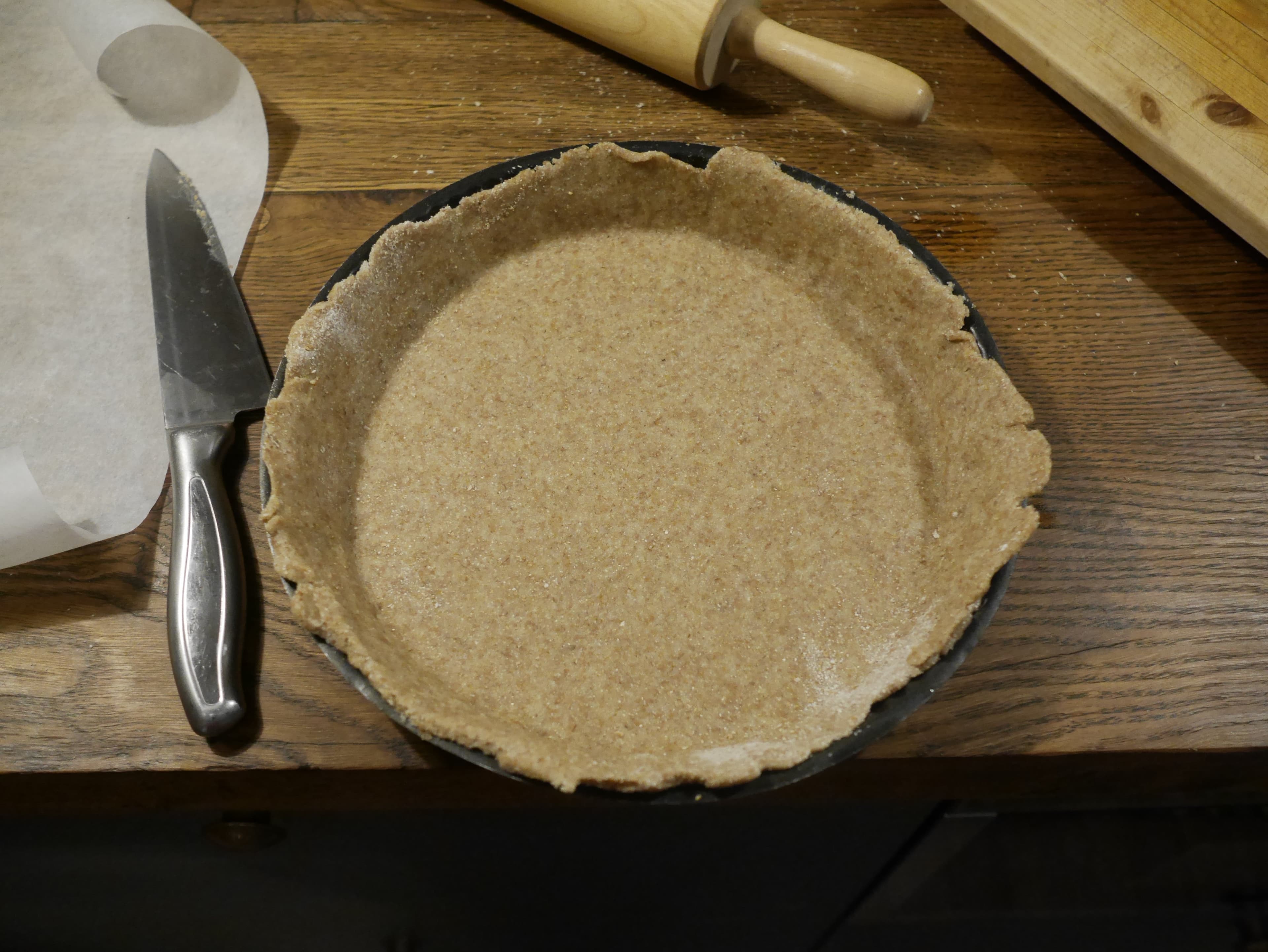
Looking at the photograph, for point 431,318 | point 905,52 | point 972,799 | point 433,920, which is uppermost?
point 905,52

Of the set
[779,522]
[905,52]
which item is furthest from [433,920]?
[905,52]

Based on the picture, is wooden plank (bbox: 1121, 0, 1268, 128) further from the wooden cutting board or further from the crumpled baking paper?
the crumpled baking paper

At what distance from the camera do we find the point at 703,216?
0.86m

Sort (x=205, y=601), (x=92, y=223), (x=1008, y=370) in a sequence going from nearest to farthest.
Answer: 1. (x=205, y=601)
2. (x=1008, y=370)
3. (x=92, y=223)

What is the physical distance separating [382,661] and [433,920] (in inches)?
27.3

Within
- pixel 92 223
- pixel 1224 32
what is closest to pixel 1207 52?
pixel 1224 32

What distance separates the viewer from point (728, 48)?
0.99 meters

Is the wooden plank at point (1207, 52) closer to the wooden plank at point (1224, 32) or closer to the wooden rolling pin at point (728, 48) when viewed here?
the wooden plank at point (1224, 32)

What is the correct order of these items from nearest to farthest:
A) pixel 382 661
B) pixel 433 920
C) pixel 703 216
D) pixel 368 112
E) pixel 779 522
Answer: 1. pixel 382 661
2. pixel 779 522
3. pixel 703 216
4. pixel 368 112
5. pixel 433 920

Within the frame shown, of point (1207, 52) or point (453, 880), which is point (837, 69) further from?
point (453, 880)

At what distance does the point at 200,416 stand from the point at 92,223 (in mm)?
362

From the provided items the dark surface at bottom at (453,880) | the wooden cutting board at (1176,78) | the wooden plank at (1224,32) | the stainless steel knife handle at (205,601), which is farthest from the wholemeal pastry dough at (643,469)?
the wooden plank at (1224,32)

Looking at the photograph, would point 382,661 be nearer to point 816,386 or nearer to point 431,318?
point 431,318

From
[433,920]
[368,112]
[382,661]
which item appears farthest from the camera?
[433,920]
